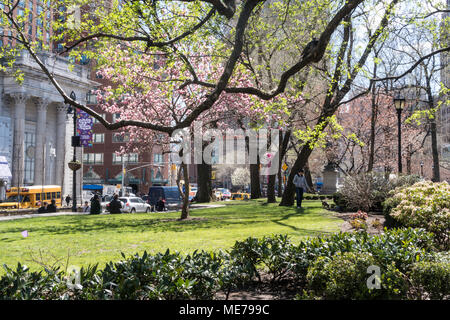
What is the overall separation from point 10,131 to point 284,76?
46.2 m

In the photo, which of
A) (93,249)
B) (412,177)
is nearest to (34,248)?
(93,249)

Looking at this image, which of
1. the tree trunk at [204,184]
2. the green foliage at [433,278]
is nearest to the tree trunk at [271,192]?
the tree trunk at [204,184]

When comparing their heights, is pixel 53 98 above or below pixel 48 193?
above

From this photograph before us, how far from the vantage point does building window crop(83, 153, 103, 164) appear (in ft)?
294

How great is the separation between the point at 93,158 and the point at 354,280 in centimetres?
9077

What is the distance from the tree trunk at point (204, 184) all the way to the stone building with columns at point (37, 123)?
17.7m

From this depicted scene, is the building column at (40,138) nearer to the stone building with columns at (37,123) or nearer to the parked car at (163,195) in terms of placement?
the stone building with columns at (37,123)

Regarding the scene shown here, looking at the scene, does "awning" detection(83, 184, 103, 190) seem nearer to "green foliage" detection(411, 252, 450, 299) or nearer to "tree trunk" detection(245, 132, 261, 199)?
"tree trunk" detection(245, 132, 261, 199)

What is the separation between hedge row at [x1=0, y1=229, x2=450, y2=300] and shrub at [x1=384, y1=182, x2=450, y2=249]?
3148mm

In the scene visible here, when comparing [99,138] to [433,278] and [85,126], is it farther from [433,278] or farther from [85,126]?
[433,278]

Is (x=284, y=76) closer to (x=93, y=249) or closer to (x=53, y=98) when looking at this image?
(x=93, y=249)

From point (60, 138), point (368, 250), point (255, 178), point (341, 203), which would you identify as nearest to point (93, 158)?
point (60, 138)

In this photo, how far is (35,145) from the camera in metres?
51.0
